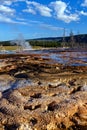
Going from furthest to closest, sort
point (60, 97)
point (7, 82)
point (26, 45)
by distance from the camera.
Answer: point (26, 45) → point (7, 82) → point (60, 97)

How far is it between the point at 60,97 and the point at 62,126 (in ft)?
5.62

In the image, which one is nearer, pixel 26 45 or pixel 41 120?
pixel 41 120

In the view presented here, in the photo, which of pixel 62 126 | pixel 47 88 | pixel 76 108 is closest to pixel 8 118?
pixel 62 126

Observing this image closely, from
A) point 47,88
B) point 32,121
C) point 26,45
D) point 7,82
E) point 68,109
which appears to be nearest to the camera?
point 32,121

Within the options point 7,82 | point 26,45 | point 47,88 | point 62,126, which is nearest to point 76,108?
point 62,126

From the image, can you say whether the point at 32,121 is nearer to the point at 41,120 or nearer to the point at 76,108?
the point at 41,120

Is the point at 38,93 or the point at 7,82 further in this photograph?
the point at 7,82

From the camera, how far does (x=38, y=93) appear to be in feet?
37.2

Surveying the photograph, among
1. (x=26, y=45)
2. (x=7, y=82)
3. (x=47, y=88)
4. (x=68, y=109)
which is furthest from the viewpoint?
(x=26, y=45)

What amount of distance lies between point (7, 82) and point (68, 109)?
4.62m

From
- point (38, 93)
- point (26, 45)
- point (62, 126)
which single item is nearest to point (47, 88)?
point (38, 93)

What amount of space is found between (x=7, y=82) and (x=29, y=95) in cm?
264

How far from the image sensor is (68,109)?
9.66 meters

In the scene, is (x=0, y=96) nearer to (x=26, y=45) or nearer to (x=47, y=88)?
(x=47, y=88)
